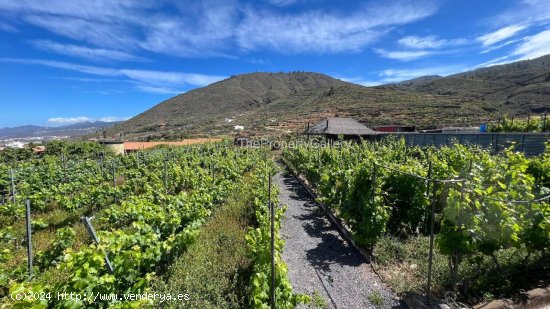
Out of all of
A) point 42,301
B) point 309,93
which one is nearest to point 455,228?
point 42,301

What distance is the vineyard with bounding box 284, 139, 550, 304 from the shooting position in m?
3.60

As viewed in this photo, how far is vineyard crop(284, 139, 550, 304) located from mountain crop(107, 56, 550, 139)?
130 feet

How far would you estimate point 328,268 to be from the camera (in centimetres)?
547

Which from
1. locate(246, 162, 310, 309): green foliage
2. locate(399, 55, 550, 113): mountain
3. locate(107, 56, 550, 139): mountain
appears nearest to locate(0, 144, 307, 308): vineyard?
locate(246, 162, 310, 309): green foliage

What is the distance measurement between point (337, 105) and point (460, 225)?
204ft

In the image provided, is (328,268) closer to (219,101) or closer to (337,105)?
(337,105)

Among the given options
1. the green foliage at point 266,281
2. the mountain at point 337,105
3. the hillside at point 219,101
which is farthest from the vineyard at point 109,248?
the hillside at point 219,101

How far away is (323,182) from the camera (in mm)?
8562

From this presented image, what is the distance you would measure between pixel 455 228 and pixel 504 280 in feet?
5.19

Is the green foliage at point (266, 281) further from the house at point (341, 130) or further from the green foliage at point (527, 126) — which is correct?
the green foliage at point (527, 126)

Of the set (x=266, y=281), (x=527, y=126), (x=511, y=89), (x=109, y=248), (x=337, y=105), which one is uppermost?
(x=511, y=89)

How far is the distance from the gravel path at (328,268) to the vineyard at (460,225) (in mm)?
376

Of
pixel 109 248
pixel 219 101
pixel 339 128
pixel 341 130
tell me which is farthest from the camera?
pixel 219 101

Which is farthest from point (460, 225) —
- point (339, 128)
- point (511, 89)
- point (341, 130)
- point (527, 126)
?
point (511, 89)
